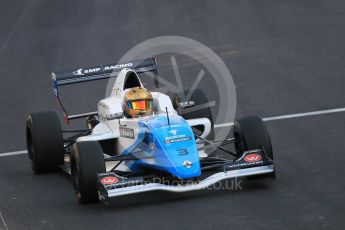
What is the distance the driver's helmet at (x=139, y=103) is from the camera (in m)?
14.5

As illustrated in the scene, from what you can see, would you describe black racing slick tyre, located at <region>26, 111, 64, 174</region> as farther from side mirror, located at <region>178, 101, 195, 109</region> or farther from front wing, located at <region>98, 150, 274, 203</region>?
front wing, located at <region>98, 150, 274, 203</region>

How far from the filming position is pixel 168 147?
12.9 metres

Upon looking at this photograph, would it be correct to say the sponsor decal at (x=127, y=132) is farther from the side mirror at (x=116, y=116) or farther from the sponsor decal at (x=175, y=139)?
the sponsor decal at (x=175, y=139)

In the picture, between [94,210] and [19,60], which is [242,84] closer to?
[19,60]

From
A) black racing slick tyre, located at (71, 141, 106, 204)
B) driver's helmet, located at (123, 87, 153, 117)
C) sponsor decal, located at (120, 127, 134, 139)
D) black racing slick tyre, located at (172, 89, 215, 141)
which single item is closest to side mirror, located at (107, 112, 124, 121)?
driver's helmet, located at (123, 87, 153, 117)

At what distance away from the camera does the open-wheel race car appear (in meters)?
12.7

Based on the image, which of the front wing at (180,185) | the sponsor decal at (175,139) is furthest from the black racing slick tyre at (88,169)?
the sponsor decal at (175,139)

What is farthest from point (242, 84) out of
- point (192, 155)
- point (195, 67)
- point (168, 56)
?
point (192, 155)

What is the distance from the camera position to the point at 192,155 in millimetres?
12766

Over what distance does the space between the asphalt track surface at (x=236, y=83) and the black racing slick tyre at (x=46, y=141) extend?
0.22 meters

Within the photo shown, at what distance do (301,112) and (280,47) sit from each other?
623 centimetres

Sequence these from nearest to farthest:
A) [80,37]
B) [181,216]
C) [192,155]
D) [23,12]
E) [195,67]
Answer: [181,216] → [192,155] → [195,67] → [80,37] → [23,12]

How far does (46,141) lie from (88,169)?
2230mm

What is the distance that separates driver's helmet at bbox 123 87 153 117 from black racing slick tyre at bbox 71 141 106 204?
5.37 ft
